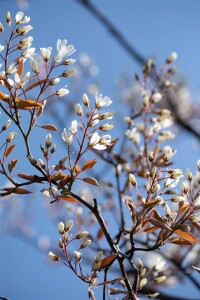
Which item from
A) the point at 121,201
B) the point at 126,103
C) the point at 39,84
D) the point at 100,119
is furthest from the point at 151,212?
the point at 126,103

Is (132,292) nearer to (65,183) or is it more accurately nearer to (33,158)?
(65,183)

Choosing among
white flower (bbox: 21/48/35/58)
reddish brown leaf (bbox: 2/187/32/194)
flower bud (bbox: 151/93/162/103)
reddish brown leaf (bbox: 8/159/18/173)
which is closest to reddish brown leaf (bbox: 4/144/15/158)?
reddish brown leaf (bbox: 8/159/18/173)

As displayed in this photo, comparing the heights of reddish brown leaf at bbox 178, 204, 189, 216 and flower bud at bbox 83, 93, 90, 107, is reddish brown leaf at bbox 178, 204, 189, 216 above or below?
below

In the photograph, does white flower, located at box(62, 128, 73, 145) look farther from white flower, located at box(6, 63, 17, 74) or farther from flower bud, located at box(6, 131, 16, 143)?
white flower, located at box(6, 63, 17, 74)

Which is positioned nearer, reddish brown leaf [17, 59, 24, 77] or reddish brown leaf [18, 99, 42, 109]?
reddish brown leaf [18, 99, 42, 109]

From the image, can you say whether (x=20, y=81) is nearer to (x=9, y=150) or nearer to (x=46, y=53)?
(x=46, y=53)

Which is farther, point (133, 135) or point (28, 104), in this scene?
point (133, 135)

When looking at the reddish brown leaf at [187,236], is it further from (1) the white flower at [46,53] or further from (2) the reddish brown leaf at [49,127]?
(1) the white flower at [46,53]

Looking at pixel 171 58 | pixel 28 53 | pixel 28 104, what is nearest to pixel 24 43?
pixel 28 53
